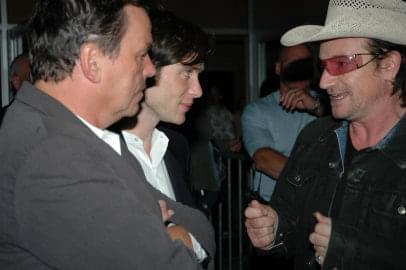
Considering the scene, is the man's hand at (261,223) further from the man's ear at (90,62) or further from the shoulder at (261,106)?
the shoulder at (261,106)

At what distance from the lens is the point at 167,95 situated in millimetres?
2777

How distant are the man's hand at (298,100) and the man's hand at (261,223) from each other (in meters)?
1.67

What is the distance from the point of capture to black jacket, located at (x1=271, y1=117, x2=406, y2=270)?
2182 mm

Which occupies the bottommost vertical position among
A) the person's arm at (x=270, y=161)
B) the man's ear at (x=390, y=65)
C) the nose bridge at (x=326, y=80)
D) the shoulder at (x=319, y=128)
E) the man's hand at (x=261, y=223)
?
the person's arm at (x=270, y=161)

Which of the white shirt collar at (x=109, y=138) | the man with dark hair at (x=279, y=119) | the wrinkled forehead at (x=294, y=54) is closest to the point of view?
the white shirt collar at (x=109, y=138)

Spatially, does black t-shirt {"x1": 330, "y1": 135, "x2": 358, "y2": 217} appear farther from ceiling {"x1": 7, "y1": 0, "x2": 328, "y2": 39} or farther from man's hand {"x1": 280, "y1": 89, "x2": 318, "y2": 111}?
ceiling {"x1": 7, "y1": 0, "x2": 328, "y2": 39}

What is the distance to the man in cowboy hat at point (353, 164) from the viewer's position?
2197 mm

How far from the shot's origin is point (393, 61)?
8.10 feet

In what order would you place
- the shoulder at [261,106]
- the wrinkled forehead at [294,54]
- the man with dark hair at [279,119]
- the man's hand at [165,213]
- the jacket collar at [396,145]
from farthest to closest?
1. the wrinkled forehead at [294,54]
2. the shoulder at [261,106]
3. the man with dark hair at [279,119]
4. the jacket collar at [396,145]
5. the man's hand at [165,213]

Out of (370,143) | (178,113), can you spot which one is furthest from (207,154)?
(370,143)

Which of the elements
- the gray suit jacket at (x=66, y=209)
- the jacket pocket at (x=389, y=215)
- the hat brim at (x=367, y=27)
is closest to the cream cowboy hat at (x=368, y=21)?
the hat brim at (x=367, y=27)

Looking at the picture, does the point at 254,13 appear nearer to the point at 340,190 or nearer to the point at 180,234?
the point at 340,190

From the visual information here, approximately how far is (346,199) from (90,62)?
139cm

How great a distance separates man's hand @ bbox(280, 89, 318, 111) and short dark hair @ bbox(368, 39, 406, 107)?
155 centimetres
